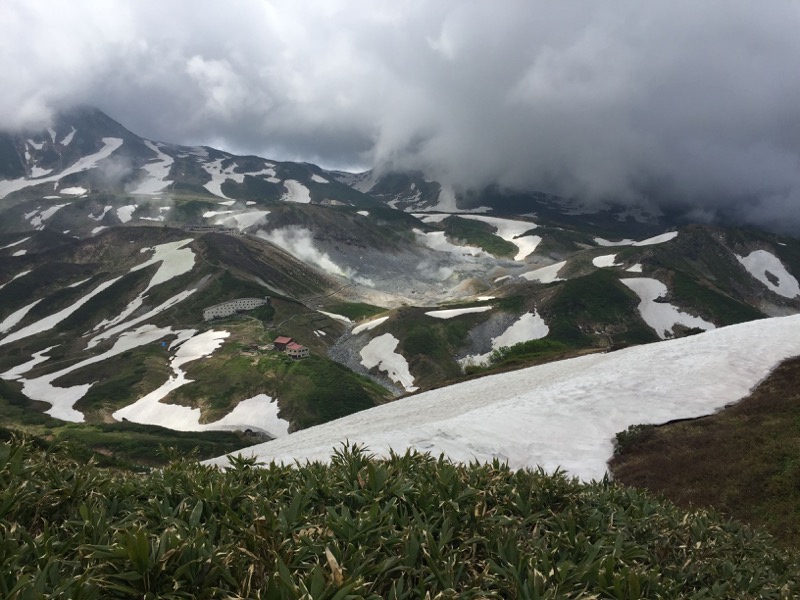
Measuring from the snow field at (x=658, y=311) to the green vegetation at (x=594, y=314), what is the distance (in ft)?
11.5

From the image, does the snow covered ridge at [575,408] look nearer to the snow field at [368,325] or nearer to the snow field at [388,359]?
the snow field at [388,359]

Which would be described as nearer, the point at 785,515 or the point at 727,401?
the point at 785,515

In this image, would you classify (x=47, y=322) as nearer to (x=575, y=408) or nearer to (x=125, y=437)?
(x=125, y=437)

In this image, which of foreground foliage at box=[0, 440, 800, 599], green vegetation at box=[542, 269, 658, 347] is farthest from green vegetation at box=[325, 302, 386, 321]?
foreground foliage at box=[0, 440, 800, 599]

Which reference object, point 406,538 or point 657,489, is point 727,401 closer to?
point 657,489

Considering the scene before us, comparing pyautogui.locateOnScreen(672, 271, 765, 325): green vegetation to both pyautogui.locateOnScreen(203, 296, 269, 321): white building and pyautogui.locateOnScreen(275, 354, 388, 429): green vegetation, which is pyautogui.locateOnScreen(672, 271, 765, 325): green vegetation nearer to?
pyautogui.locateOnScreen(275, 354, 388, 429): green vegetation

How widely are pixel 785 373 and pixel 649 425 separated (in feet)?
36.2

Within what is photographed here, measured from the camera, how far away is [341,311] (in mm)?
171000

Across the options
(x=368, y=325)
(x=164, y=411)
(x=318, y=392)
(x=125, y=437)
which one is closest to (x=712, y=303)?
(x=368, y=325)

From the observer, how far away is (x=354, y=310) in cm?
17425

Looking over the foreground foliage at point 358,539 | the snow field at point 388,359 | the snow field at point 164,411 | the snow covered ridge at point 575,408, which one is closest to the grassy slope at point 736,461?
the snow covered ridge at point 575,408

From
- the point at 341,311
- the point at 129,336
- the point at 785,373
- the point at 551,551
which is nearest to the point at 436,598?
the point at 551,551

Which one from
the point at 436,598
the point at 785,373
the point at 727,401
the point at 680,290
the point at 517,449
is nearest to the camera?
the point at 436,598

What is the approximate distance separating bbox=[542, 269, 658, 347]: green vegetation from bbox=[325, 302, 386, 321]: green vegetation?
215 feet
